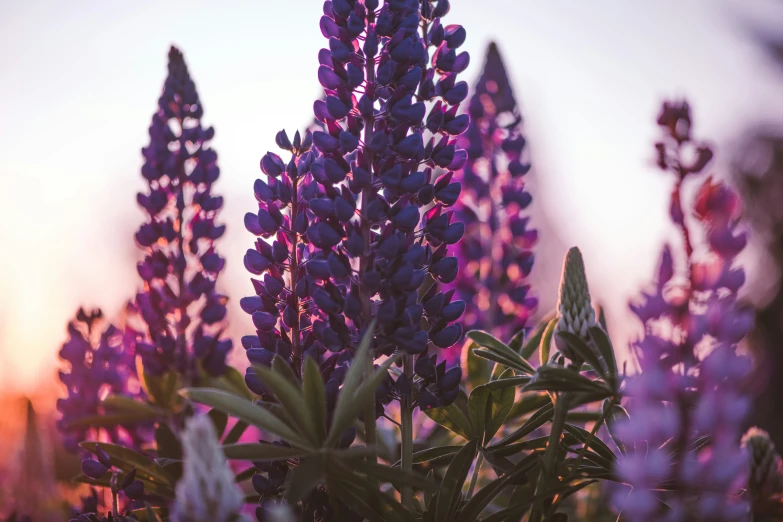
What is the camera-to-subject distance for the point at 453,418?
1.40 meters

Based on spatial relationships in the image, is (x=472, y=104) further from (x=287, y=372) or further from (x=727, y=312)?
(x=727, y=312)

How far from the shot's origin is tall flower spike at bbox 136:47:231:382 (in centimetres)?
196

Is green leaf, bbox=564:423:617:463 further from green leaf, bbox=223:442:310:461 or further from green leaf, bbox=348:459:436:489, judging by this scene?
green leaf, bbox=223:442:310:461

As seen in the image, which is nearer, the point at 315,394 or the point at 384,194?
the point at 315,394

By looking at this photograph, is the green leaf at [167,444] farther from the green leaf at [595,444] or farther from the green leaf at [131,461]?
the green leaf at [595,444]

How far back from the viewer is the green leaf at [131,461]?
142 cm

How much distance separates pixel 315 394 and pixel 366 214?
0.32 meters

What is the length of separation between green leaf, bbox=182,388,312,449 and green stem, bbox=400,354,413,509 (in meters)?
0.24

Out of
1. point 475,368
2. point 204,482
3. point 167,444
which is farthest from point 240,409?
point 475,368

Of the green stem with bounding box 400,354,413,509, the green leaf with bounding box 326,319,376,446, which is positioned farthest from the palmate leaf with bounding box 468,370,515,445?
the green leaf with bounding box 326,319,376,446

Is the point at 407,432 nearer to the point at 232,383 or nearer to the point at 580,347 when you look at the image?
the point at 580,347

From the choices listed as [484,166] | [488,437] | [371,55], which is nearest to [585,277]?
[488,437]

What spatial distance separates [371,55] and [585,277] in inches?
21.6

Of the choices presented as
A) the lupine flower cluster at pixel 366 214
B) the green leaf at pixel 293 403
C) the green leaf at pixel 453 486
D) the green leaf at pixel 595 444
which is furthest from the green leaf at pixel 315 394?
the green leaf at pixel 595 444
